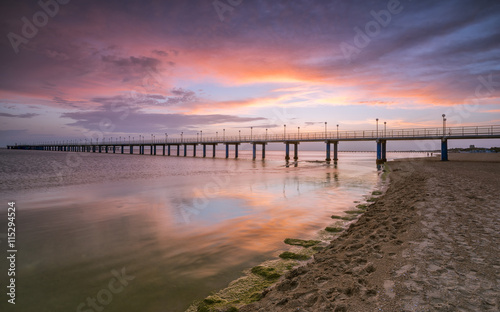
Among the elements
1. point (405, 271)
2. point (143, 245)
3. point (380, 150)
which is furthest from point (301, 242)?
point (380, 150)

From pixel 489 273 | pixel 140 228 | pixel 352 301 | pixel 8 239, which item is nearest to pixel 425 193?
pixel 489 273

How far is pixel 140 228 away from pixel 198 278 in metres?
4.83

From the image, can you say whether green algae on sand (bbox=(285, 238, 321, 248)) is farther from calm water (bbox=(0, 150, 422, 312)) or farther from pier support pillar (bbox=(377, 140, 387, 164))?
pier support pillar (bbox=(377, 140, 387, 164))

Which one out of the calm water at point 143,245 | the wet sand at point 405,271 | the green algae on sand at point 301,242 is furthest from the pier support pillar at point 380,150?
the green algae on sand at point 301,242

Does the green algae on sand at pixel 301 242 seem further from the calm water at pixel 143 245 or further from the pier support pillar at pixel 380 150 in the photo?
Answer: the pier support pillar at pixel 380 150

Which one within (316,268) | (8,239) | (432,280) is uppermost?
(432,280)

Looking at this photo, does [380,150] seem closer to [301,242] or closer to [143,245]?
[301,242]

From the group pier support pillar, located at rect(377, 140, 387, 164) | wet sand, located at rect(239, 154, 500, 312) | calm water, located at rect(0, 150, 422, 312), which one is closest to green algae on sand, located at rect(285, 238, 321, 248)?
calm water, located at rect(0, 150, 422, 312)

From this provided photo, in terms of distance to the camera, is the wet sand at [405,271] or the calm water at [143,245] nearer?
the wet sand at [405,271]

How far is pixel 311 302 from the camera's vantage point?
11.7ft

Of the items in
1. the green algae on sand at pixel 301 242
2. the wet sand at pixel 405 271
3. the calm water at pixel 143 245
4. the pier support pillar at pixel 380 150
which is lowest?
the calm water at pixel 143 245

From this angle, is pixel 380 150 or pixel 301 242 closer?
pixel 301 242

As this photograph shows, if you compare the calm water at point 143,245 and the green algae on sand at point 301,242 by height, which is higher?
the green algae on sand at point 301,242

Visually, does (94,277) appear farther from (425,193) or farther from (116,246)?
(425,193)
